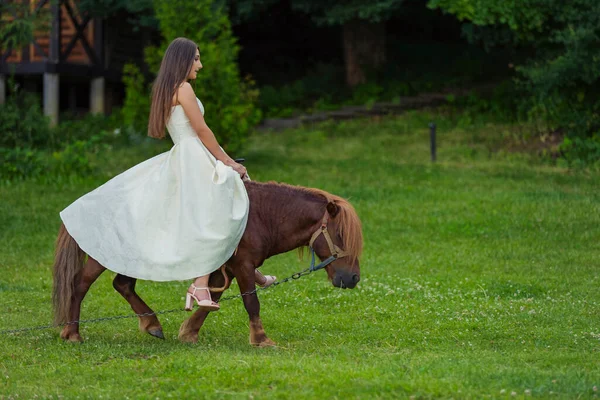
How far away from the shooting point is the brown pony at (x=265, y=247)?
7.85m

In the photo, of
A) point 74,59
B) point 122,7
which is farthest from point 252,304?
point 74,59

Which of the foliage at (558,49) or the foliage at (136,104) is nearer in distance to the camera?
the foliage at (558,49)

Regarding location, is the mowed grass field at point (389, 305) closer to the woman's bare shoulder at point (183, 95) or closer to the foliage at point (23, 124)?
the foliage at point (23, 124)

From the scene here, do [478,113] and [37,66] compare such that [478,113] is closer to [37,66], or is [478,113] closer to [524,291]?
[37,66]

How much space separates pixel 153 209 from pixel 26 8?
12.2 metres

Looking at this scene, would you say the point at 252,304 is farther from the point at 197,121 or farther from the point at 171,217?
the point at 197,121

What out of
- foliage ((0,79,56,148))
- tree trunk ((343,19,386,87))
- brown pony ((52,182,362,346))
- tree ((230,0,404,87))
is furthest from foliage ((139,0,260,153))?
brown pony ((52,182,362,346))

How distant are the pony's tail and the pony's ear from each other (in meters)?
2.08

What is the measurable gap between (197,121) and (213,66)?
36.8 ft

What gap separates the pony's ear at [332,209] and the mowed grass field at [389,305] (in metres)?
1.11

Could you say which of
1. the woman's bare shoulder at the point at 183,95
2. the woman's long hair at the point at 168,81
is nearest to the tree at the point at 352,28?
the woman's long hair at the point at 168,81

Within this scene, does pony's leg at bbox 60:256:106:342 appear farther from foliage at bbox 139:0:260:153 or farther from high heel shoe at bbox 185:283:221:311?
foliage at bbox 139:0:260:153

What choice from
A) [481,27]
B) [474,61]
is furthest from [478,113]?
[474,61]

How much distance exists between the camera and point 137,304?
8.09 metres
